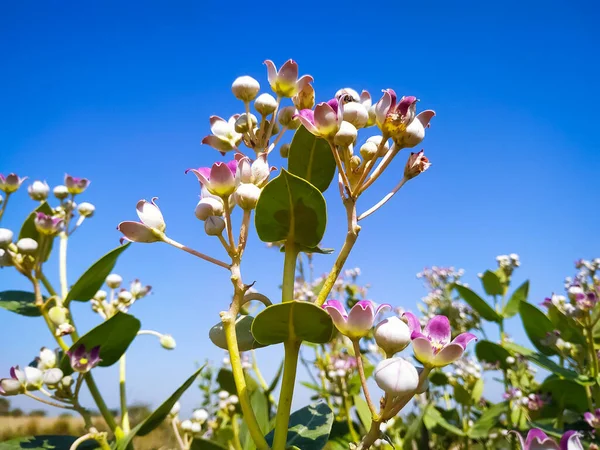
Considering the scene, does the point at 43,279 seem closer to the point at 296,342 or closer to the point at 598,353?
the point at 296,342

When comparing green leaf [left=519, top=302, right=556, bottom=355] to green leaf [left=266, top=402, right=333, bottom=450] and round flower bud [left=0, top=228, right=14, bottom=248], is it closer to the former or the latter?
green leaf [left=266, top=402, right=333, bottom=450]

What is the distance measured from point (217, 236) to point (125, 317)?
65 cm

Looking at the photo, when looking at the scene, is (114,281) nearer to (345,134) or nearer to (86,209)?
(86,209)

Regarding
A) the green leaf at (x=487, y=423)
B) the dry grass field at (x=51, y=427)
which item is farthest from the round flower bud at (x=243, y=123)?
the dry grass field at (x=51, y=427)

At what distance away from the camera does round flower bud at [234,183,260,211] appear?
63cm

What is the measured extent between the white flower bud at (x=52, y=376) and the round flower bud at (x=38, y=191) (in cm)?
60

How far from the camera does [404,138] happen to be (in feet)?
2.10

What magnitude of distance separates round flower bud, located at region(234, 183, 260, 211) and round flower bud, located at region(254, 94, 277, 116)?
0.18m

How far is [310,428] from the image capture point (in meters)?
0.74

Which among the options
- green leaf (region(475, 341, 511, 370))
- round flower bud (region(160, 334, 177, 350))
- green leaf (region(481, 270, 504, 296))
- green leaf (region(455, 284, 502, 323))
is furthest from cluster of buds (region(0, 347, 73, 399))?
A: green leaf (region(481, 270, 504, 296))

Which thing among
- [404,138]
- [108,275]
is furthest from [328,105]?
[108,275]

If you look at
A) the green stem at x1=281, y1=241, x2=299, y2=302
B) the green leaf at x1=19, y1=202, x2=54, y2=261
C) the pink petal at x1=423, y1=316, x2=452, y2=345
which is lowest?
the pink petal at x1=423, y1=316, x2=452, y2=345

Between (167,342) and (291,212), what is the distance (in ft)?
2.66

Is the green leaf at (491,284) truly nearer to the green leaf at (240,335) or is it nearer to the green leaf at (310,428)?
the green leaf at (310,428)
